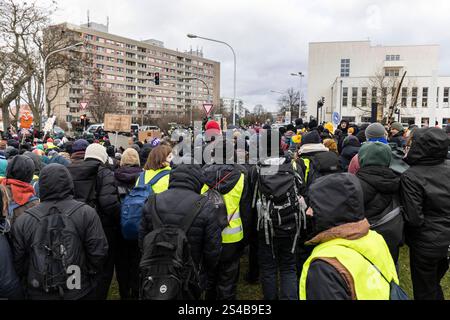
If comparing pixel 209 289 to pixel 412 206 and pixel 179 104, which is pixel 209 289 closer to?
pixel 412 206

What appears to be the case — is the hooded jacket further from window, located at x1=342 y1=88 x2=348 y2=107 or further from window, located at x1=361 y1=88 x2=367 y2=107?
window, located at x1=342 y1=88 x2=348 y2=107

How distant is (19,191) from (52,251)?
102 centimetres

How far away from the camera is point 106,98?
61188 millimetres

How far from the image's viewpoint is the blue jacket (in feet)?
9.22

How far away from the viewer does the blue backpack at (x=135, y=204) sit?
13.1 ft

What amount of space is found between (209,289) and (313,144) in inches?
101

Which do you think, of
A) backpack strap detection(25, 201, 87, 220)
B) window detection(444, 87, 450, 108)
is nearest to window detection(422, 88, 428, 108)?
window detection(444, 87, 450, 108)

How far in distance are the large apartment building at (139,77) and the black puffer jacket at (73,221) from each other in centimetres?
7832

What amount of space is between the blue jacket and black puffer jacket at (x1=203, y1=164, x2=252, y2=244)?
195 centimetres

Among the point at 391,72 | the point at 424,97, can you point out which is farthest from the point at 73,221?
the point at 391,72

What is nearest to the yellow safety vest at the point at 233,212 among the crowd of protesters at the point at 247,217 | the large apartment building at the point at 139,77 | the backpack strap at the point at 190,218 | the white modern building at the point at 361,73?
the crowd of protesters at the point at 247,217

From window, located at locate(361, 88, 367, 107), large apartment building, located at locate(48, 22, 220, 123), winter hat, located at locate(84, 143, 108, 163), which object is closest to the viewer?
winter hat, located at locate(84, 143, 108, 163)

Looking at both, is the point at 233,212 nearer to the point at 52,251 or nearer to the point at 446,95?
the point at 52,251
